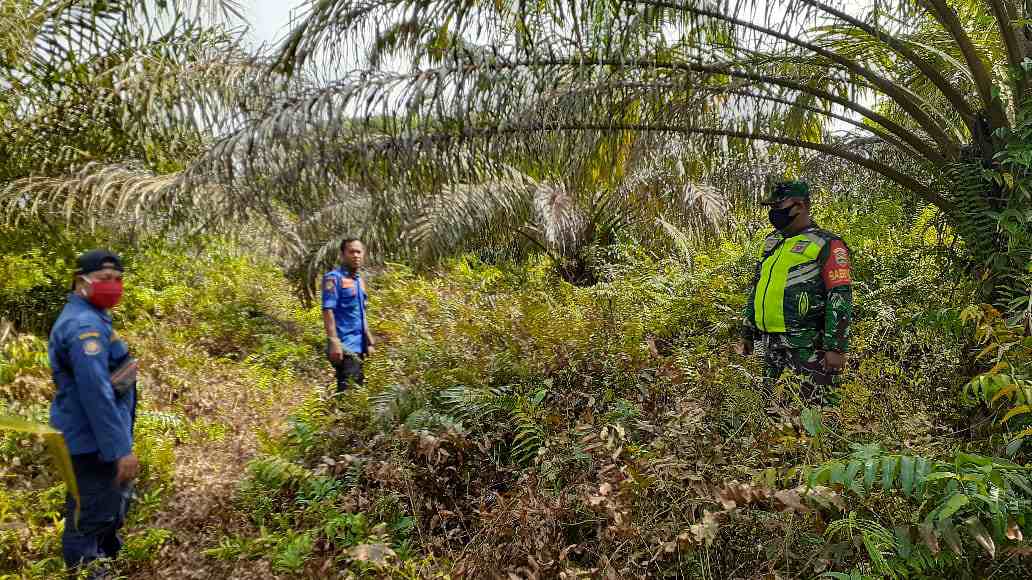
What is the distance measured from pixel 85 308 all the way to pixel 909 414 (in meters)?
4.09

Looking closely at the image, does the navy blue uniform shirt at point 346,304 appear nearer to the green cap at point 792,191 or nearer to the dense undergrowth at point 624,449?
the dense undergrowth at point 624,449

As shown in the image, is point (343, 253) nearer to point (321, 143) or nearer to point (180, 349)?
point (321, 143)

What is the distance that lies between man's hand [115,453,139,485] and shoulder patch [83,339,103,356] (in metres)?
0.55

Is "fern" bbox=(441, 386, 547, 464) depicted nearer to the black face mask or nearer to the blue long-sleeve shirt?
the black face mask

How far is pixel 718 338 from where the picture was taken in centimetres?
602

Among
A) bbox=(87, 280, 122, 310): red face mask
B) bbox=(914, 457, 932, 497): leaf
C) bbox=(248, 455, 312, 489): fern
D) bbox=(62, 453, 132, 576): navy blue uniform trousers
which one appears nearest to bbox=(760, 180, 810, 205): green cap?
bbox=(914, 457, 932, 497): leaf

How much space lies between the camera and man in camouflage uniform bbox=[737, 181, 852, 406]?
12.9ft

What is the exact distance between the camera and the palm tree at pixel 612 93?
13.7 ft

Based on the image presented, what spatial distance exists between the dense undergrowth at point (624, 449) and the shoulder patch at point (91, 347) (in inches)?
51.2

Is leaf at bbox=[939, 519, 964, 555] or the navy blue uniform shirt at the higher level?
the navy blue uniform shirt

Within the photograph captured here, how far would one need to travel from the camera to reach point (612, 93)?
186 inches

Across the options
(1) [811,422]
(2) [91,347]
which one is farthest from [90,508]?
(1) [811,422]

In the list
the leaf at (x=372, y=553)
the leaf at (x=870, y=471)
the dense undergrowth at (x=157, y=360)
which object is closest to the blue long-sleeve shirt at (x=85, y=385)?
the dense undergrowth at (x=157, y=360)

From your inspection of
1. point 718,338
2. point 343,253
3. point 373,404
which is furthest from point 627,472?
point 343,253
